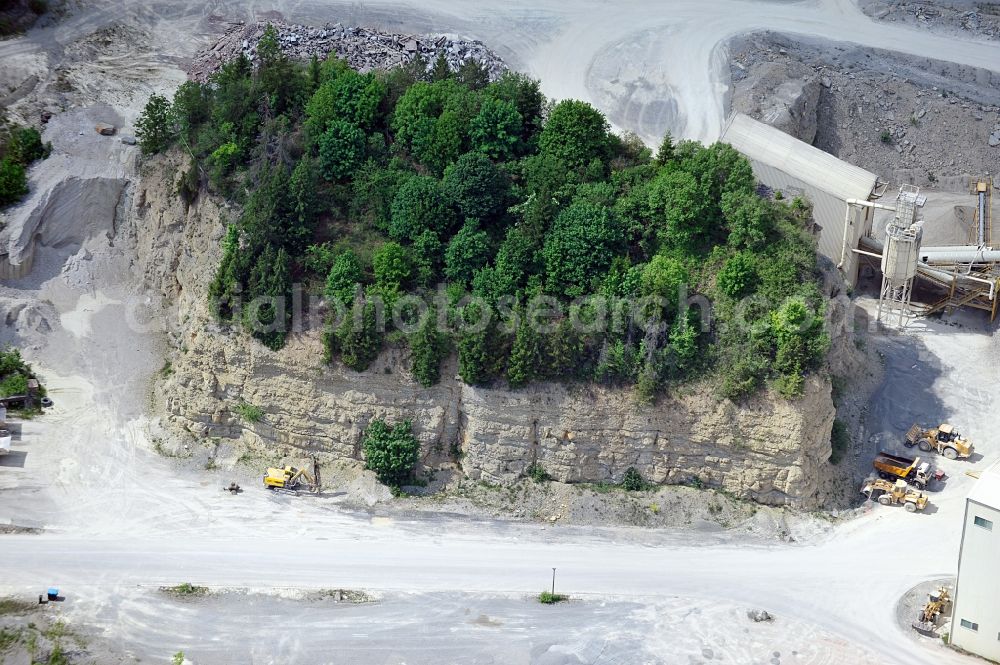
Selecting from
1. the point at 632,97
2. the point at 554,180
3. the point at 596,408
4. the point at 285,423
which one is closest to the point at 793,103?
the point at 632,97

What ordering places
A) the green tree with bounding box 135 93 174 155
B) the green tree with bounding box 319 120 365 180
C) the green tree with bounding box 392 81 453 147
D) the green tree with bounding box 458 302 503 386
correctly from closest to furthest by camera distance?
the green tree with bounding box 458 302 503 386 < the green tree with bounding box 319 120 365 180 < the green tree with bounding box 392 81 453 147 < the green tree with bounding box 135 93 174 155

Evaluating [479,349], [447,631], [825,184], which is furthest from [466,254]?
[825,184]

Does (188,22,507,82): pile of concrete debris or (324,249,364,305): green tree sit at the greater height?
(188,22,507,82): pile of concrete debris

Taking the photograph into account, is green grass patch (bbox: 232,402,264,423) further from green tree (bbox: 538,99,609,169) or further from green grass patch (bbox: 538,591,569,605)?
green tree (bbox: 538,99,609,169)

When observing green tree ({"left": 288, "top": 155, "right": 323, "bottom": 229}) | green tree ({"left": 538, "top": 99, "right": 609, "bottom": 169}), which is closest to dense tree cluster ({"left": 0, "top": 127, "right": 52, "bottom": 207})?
green tree ({"left": 288, "top": 155, "right": 323, "bottom": 229})

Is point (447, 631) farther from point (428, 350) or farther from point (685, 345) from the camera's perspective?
point (685, 345)

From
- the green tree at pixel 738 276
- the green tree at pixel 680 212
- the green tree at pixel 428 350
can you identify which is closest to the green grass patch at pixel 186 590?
the green tree at pixel 428 350
